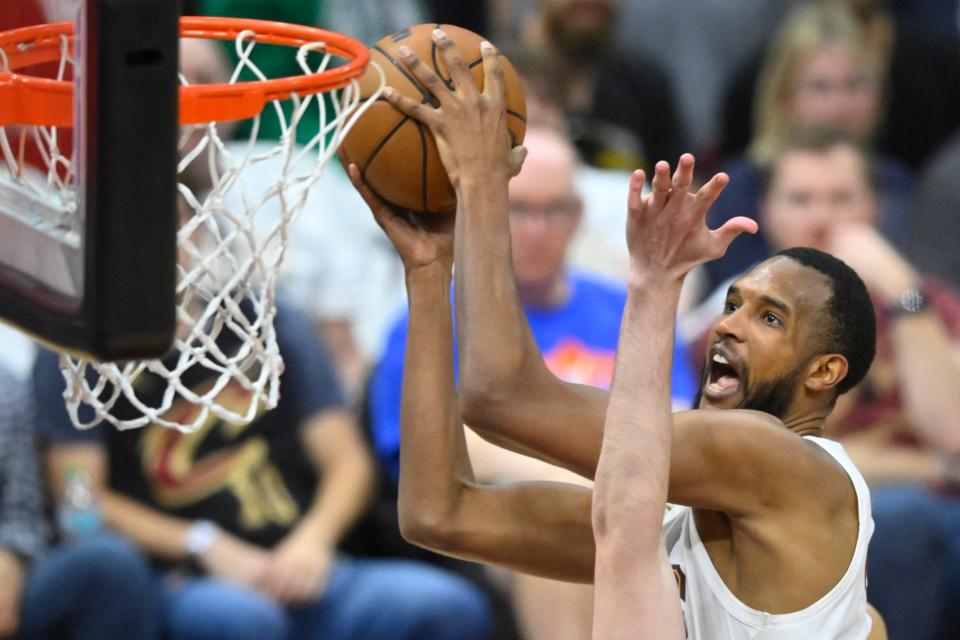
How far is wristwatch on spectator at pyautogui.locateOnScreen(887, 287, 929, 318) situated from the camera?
5523 millimetres

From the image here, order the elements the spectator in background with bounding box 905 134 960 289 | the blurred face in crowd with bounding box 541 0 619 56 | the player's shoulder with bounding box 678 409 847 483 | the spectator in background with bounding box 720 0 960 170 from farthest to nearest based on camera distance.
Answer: the spectator in background with bounding box 720 0 960 170
the blurred face in crowd with bounding box 541 0 619 56
the spectator in background with bounding box 905 134 960 289
the player's shoulder with bounding box 678 409 847 483

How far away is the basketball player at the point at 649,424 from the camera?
2.77 meters

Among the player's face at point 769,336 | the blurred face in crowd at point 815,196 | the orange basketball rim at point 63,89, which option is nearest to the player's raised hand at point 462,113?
the orange basketball rim at point 63,89

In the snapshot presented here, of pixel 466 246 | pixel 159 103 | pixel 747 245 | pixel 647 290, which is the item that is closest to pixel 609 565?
pixel 647 290

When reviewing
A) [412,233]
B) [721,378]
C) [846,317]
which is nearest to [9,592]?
[412,233]

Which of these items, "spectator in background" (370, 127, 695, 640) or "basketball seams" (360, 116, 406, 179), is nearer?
"basketball seams" (360, 116, 406, 179)

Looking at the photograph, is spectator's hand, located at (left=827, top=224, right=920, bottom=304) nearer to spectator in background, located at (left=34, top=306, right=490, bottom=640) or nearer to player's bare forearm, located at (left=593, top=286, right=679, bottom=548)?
spectator in background, located at (left=34, top=306, right=490, bottom=640)

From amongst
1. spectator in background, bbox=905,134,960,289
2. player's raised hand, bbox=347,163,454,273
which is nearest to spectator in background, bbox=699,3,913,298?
spectator in background, bbox=905,134,960,289

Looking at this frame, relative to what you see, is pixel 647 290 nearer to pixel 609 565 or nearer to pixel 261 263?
pixel 609 565

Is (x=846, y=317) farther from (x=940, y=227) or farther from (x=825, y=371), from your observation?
(x=940, y=227)

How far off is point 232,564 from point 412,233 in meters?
1.97

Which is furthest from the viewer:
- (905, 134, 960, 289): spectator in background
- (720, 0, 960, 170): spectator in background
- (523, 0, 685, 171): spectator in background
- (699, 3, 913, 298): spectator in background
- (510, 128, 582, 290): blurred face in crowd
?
(720, 0, 960, 170): spectator in background

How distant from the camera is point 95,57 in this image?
7.19ft

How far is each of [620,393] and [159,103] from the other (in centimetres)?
96
